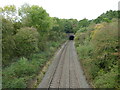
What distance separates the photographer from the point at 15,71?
14703mm

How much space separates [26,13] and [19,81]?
56.7ft

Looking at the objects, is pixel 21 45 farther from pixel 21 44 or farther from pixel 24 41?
pixel 24 41

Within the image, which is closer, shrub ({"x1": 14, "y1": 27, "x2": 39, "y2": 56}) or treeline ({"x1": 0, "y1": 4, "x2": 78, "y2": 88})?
treeline ({"x1": 0, "y1": 4, "x2": 78, "y2": 88})

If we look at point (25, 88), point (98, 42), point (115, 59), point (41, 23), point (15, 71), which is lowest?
point (25, 88)

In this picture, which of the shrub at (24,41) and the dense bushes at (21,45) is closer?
the dense bushes at (21,45)

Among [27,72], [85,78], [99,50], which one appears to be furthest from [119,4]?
[27,72]

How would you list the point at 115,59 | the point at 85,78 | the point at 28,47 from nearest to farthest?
the point at 115,59
the point at 85,78
the point at 28,47

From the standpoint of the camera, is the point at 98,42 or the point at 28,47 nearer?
the point at 98,42

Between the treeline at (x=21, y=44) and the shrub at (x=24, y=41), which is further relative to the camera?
the shrub at (x=24, y=41)

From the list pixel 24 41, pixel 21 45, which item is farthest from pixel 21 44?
pixel 24 41

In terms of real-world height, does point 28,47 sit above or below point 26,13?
below

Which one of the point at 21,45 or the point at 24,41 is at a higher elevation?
the point at 24,41

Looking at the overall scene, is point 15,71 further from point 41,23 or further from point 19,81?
point 41,23

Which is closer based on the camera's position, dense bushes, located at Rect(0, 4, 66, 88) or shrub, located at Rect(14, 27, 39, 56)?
dense bushes, located at Rect(0, 4, 66, 88)
